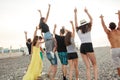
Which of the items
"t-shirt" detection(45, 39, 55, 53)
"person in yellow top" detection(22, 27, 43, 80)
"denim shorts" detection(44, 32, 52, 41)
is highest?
"denim shorts" detection(44, 32, 52, 41)

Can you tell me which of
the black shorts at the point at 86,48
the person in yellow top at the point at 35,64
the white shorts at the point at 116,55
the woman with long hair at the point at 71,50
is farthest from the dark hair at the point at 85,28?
the person in yellow top at the point at 35,64

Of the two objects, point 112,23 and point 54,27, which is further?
point 54,27

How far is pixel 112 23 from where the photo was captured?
11344 mm

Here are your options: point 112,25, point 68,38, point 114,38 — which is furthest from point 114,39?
point 68,38

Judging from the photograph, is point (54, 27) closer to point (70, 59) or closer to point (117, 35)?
point (70, 59)

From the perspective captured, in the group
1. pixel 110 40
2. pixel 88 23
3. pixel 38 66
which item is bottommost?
pixel 38 66

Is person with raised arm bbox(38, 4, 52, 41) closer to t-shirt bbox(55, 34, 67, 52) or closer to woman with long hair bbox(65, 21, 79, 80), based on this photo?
woman with long hair bbox(65, 21, 79, 80)

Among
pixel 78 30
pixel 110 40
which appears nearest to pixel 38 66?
pixel 78 30

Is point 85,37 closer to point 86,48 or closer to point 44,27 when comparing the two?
point 86,48

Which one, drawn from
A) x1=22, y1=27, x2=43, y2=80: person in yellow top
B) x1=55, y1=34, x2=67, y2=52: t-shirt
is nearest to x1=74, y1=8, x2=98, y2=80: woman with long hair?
x1=22, y1=27, x2=43, y2=80: person in yellow top

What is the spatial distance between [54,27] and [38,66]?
2.25 meters

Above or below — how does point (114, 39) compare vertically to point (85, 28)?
below

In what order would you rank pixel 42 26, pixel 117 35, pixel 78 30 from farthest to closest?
1. pixel 42 26
2. pixel 78 30
3. pixel 117 35

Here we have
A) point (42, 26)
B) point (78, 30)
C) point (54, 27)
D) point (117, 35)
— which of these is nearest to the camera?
point (117, 35)
